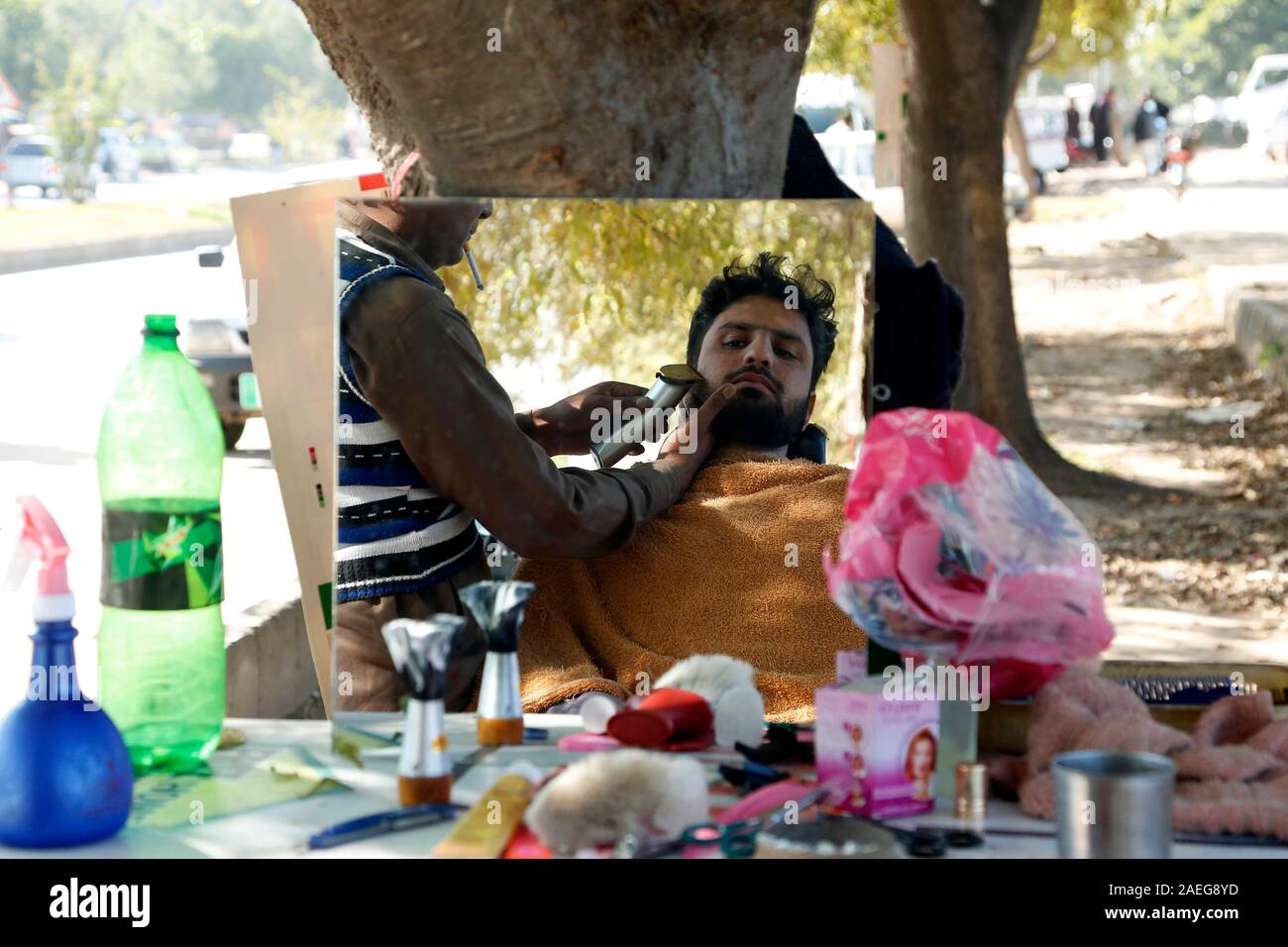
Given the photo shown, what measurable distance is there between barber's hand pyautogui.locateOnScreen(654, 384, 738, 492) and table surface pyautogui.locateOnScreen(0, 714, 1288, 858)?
2.76ft

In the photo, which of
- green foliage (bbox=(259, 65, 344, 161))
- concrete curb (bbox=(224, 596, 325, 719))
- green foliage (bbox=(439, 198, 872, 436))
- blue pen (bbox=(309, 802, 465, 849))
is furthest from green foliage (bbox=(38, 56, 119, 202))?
blue pen (bbox=(309, 802, 465, 849))

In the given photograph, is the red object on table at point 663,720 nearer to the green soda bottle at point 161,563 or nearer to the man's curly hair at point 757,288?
the green soda bottle at point 161,563

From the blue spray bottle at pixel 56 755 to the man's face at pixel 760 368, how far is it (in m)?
1.30

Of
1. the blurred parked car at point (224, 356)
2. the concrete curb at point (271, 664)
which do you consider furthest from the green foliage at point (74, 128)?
the concrete curb at point (271, 664)

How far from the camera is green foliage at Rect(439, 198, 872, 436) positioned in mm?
2799

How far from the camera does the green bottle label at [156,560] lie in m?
2.12

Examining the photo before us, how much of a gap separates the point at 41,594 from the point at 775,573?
54.0 inches

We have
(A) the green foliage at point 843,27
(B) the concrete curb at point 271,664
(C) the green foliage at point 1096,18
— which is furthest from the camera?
(A) the green foliage at point 843,27

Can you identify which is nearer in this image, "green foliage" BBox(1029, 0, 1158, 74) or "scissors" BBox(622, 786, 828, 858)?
"scissors" BBox(622, 786, 828, 858)

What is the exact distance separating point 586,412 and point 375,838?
113 centimetres

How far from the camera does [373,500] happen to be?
2588mm

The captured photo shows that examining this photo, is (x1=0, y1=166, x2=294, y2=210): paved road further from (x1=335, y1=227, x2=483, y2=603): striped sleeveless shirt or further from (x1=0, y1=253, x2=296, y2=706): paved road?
(x1=335, y1=227, x2=483, y2=603): striped sleeveless shirt

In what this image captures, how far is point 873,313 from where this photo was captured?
3006mm

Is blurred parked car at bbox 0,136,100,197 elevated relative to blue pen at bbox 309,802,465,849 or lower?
elevated
